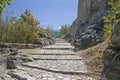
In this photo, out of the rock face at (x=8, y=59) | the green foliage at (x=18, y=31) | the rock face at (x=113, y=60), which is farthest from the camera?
the green foliage at (x=18, y=31)

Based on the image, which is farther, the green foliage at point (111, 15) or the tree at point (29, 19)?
the tree at point (29, 19)

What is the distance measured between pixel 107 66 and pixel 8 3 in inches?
97.4

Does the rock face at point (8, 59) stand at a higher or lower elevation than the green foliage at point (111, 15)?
lower

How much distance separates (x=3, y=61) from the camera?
25.2ft

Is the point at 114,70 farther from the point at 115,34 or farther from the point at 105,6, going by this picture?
the point at 105,6

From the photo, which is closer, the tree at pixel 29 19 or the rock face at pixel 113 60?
the rock face at pixel 113 60

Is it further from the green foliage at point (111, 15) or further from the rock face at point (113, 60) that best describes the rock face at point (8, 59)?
the green foliage at point (111, 15)

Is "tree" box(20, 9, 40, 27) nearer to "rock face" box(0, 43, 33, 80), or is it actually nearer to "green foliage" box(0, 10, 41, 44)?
"green foliage" box(0, 10, 41, 44)

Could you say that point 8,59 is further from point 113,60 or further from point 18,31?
point 18,31

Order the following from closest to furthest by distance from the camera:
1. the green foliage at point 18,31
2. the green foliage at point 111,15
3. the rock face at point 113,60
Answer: the rock face at point 113,60, the green foliage at point 111,15, the green foliage at point 18,31

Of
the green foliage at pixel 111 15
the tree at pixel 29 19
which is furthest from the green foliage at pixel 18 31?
the green foliage at pixel 111 15

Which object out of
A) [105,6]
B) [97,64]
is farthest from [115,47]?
[105,6]

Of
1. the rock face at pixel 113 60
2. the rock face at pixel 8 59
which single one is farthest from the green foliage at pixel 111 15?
the rock face at pixel 8 59

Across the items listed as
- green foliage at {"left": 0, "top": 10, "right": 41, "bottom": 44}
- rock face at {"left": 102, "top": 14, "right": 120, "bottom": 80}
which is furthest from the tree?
rock face at {"left": 102, "top": 14, "right": 120, "bottom": 80}
